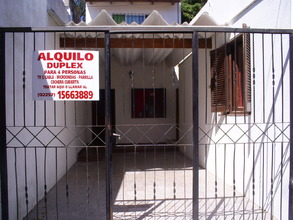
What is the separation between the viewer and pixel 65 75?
264cm

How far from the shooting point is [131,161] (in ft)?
23.7

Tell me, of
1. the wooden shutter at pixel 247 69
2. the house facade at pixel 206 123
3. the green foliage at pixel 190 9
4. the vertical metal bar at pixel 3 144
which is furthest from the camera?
the green foliage at pixel 190 9

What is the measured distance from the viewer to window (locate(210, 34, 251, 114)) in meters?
3.94

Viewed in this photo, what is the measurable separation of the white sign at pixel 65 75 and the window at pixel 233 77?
170cm

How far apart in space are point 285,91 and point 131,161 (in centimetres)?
482

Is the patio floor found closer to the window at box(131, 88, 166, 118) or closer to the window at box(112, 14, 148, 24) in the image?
the window at box(131, 88, 166, 118)

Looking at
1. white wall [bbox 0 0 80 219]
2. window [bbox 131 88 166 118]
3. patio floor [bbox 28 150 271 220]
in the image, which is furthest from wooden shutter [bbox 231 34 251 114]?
window [bbox 131 88 166 118]

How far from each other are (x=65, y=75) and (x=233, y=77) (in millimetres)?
2164

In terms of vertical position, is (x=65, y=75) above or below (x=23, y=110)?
above

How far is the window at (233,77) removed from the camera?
155 inches

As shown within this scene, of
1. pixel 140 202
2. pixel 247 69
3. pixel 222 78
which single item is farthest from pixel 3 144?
pixel 222 78

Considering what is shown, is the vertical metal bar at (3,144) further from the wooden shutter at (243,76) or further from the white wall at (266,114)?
the wooden shutter at (243,76)

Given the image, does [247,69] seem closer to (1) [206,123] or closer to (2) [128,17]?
(1) [206,123]

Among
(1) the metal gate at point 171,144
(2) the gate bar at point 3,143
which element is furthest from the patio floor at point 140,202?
(2) the gate bar at point 3,143
